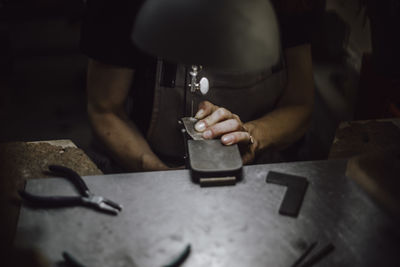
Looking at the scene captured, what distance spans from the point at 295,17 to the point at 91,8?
0.94 metres

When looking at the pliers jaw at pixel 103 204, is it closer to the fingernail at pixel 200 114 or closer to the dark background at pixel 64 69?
the fingernail at pixel 200 114

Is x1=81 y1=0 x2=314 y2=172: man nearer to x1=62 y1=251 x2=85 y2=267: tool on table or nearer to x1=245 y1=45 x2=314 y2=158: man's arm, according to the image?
x1=245 y1=45 x2=314 y2=158: man's arm

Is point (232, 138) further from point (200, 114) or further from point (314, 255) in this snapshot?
point (314, 255)

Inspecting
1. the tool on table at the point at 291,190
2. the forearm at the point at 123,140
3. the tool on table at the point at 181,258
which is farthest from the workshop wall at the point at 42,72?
the tool on table at the point at 181,258

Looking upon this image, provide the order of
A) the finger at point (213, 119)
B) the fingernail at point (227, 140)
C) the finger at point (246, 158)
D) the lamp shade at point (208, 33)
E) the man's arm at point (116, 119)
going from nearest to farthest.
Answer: the lamp shade at point (208, 33), the fingernail at point (227, 140), the finger at point (213, 119), the finger at point (246, 158), the man's arm at point (116, 119)

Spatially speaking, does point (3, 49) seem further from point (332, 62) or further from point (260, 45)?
point (260, 45)

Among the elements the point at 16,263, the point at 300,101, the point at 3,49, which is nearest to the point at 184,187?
the point at 16,263

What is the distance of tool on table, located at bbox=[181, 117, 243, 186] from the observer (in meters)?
1.09

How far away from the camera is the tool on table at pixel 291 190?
103 cm

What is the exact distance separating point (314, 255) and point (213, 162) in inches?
14.4

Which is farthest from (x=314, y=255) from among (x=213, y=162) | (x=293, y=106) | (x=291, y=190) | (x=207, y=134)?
(x=293, y=106)

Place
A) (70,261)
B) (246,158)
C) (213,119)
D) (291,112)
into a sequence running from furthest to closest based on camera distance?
(291,112)
(246,158)
(213,119)
(70,261)

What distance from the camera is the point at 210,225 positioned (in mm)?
994

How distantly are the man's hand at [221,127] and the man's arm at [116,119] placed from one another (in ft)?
1.47
